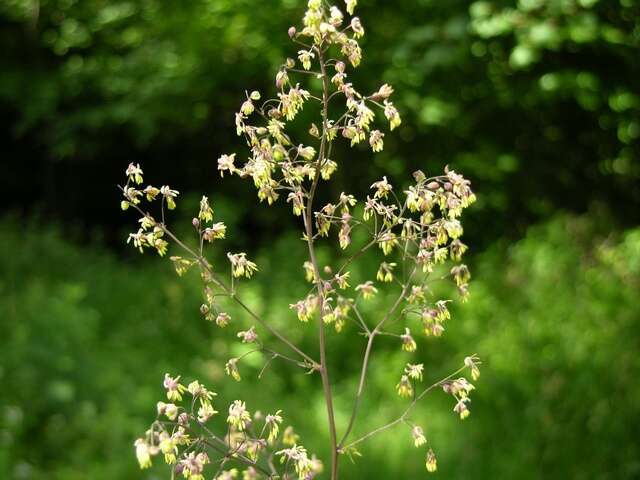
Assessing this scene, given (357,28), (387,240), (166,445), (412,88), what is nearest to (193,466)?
(166,445)

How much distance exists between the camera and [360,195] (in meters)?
7.17

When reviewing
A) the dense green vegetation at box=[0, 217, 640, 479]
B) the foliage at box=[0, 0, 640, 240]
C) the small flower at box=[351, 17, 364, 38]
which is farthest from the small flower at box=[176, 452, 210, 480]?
the foliage at box=[0, 0, 640, 240]

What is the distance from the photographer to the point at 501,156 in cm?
681

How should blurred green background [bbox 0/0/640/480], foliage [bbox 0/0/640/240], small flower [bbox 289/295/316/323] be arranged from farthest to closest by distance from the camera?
foliage [bbox 0/0/640/240] < blurred green background [bbox 0/0/640/480] < small flower [bbox 289/295/316/323]

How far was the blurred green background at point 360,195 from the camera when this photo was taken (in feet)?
12.5

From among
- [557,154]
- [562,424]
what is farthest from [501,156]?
[562,424]

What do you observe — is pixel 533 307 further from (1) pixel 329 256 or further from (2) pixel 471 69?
(2) pixel 471 69

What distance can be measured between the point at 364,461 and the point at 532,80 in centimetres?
374

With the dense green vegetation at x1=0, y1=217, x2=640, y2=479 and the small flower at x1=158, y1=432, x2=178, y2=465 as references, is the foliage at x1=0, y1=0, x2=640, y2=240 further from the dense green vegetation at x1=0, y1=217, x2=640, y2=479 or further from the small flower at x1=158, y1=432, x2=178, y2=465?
the small flower at x1=158, y1=432, x2=178, y2=465

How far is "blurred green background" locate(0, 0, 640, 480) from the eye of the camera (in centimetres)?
382

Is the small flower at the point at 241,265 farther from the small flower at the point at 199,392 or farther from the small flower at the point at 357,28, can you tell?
the small flower at the point at 357,28

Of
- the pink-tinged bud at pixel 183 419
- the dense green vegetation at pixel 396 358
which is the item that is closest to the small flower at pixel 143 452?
the pink-tinged bud at pixel 183 419

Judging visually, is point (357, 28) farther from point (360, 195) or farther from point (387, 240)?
point (360, 195)

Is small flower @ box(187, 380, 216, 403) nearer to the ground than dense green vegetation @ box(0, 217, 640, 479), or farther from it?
nearer to the ground
